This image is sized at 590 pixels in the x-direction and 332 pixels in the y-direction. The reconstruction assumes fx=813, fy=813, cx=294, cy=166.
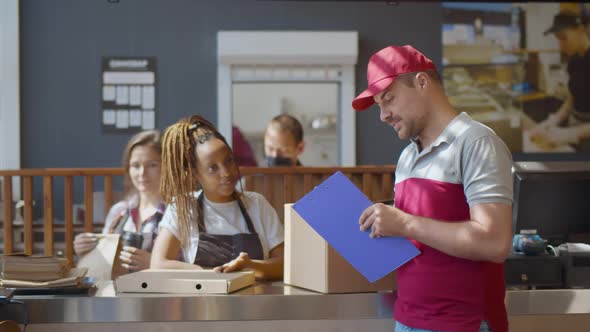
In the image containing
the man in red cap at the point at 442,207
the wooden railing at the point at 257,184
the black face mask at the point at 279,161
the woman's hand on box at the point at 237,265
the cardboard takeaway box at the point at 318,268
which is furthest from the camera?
the black face mask at the point at 279,161

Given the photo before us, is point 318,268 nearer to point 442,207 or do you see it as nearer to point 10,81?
point 442,207

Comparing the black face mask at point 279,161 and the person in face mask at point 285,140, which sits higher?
the person in face mask at point 285,140

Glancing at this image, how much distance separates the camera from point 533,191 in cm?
259

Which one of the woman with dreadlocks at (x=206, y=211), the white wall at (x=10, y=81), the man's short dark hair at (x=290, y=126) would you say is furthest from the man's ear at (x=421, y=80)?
the white wall at (x=10, y=81)

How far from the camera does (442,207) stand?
5.79 ft

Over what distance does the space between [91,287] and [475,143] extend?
4.24 feet

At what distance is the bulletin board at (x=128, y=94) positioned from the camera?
6.01m

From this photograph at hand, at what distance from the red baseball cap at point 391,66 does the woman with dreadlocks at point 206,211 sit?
3.52 feet

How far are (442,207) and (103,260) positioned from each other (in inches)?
60.2

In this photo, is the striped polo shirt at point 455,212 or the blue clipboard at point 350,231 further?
the blue clipboard at point 350,231

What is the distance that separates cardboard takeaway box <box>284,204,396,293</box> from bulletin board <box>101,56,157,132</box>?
376 cm

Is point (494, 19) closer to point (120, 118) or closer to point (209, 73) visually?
point (209, 73)

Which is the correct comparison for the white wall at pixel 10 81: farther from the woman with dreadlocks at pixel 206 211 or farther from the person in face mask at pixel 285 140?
the woman with dreadlocks at pixel 206 211

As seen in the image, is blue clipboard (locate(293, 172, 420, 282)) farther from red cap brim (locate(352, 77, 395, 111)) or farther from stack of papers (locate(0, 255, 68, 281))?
stack of papers (locate(0, 255, 68, 281))
